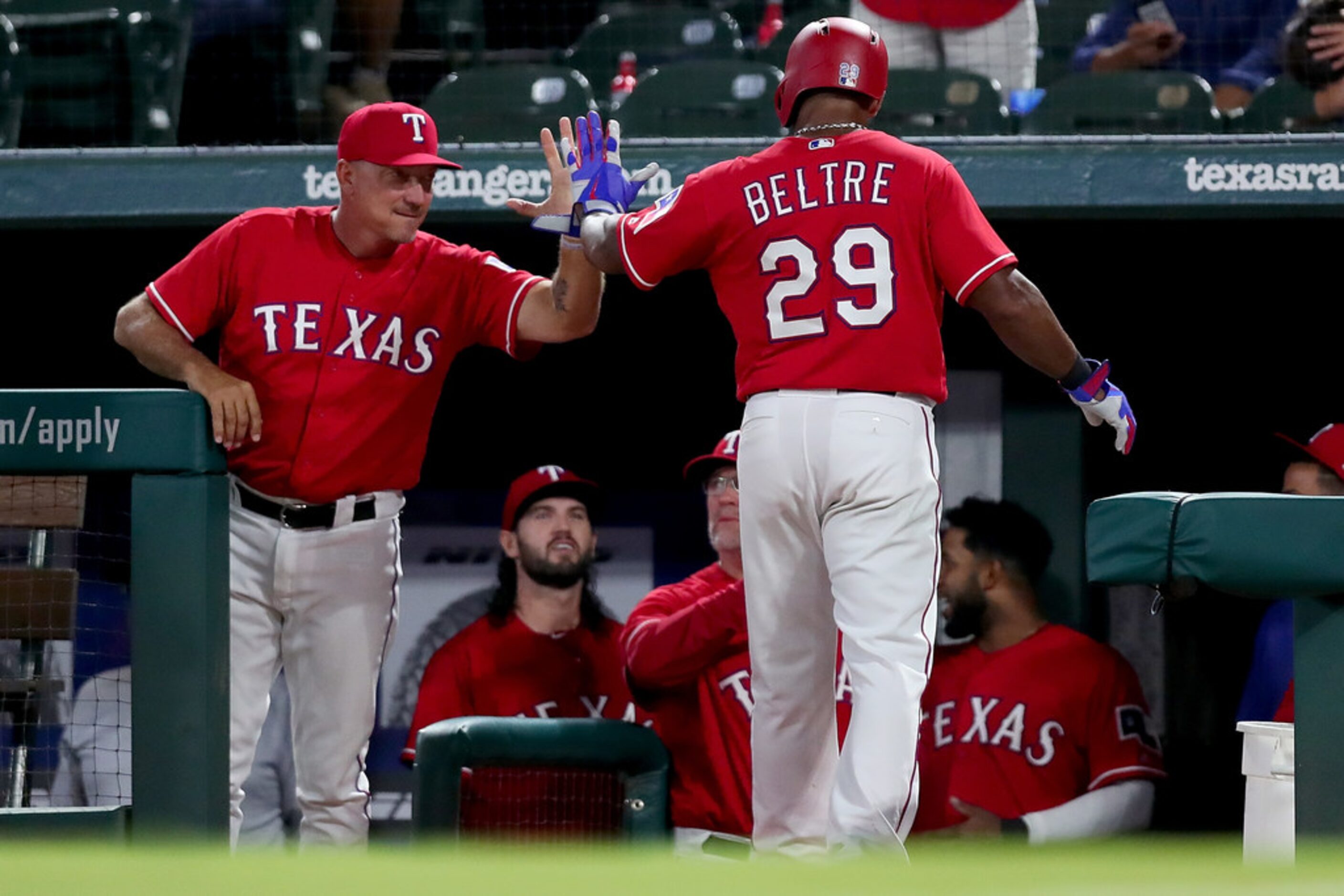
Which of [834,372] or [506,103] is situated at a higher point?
[506,103]

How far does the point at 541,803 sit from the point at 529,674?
836mm

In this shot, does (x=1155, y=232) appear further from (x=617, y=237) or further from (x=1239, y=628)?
(x=617, y=237)

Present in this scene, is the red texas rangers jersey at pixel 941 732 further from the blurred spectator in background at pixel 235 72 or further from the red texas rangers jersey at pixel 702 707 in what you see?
the blurred spectator in background at pixel 235 72

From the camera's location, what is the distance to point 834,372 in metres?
3.11

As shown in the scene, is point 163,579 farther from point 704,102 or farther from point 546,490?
point 704,102

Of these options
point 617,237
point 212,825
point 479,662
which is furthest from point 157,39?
point 212,825

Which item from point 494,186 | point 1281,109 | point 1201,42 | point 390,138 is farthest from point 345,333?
point 1201,42

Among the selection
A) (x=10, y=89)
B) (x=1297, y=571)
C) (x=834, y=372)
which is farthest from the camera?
(x=10, y=89)

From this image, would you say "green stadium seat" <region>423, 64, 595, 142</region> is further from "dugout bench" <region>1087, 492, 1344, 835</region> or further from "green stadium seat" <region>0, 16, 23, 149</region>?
"dugout bench" <region>1087, 492, 1344, 835</region>

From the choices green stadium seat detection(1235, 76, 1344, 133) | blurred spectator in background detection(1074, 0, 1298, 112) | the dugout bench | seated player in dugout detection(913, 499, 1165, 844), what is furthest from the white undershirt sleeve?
blurred spectator in background detection(1074, 0, 1298, 112)

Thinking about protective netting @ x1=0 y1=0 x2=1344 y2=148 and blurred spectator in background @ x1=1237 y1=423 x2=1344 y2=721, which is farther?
protective netting @ x1=0 y1=0 x2=1344 y2=148

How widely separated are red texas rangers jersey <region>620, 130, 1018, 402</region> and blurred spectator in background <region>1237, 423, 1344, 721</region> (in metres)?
1.71

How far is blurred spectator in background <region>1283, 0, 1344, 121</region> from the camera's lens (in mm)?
4898

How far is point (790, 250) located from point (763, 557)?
54cm
